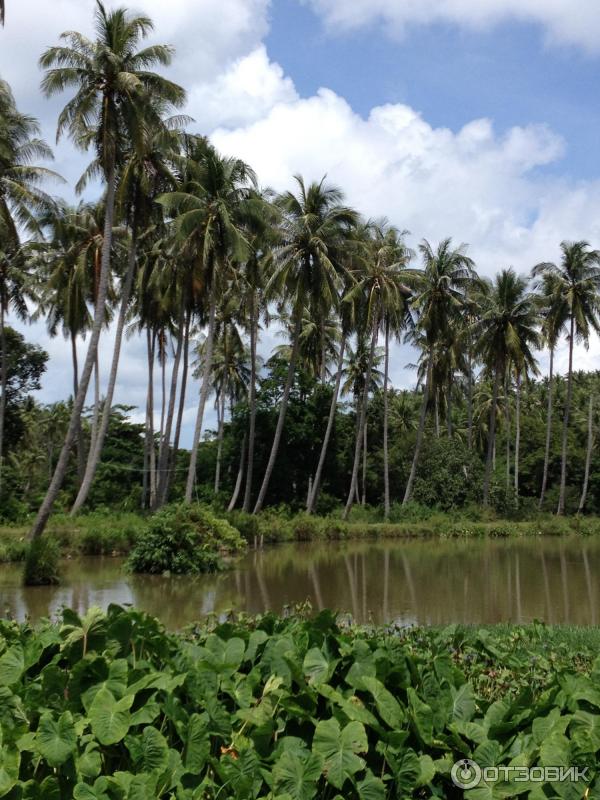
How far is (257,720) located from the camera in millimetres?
3545

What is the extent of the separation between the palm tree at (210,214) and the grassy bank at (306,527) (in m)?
3.08

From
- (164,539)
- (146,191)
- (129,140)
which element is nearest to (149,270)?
(146,191)

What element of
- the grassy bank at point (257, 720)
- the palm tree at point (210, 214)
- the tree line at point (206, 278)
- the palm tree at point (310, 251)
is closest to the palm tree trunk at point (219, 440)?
the tree line at point (206, 278)

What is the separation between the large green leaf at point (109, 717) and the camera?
3398 mm

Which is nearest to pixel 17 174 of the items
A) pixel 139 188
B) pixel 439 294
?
pixel 139 188

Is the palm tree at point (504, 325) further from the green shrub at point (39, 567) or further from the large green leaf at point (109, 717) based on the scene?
the large green leaf at point (109, 717)

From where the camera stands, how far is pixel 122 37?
22.9 m

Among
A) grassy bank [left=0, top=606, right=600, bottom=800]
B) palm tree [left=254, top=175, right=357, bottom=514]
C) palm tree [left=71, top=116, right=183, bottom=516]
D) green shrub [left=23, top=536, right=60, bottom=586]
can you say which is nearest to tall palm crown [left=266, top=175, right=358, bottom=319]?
palm tree [left=254, top=175, right=357, bottom=514]

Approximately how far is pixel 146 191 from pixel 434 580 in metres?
15.4

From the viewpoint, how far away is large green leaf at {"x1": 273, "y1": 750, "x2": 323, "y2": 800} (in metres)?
3.16

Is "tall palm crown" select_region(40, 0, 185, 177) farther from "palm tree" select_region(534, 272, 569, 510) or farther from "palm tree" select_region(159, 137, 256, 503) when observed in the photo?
"palm tree" select_region(534, 272, 569, 510)

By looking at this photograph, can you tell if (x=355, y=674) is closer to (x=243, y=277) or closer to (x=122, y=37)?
(x=122, y=37)

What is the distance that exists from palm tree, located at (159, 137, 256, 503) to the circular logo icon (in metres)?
24.8

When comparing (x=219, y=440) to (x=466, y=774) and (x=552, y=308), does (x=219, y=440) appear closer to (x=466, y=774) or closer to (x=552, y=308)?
(x=552, y=308)
